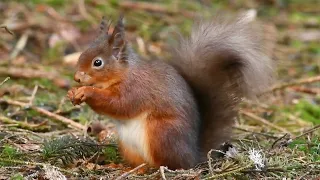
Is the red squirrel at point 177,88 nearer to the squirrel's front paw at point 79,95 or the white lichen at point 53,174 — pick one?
the squirrel's front paw at point 79,95

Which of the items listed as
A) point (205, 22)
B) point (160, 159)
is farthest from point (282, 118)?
point (160, 159)

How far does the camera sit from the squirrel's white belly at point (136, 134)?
9.80ft

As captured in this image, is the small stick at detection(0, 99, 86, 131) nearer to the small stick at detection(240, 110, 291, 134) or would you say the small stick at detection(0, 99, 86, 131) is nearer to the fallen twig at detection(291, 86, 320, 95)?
the small stick at detection(240, 110, 291, 134)

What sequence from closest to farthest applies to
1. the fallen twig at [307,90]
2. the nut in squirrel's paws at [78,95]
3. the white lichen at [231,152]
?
1. the nut in squirrel's paws at [78,95]
2. the white lichen at [231,152]
3. the fallen twig at [307,90]

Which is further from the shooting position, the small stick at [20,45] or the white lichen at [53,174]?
the small stick at [20,45]

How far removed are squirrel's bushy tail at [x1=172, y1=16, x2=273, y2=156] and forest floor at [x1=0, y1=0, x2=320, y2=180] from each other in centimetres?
15

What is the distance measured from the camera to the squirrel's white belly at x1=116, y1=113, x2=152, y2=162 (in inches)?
118

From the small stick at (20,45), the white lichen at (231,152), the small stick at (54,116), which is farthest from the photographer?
the small stick at (20,45)

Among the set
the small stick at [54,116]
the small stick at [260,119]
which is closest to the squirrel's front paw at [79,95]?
the small stick at [54,116]

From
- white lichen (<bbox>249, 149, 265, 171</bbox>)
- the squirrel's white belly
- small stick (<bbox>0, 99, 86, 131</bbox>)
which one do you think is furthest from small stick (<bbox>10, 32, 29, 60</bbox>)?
white lichen (<bbox>249, 149, 265, 171</bbox>)

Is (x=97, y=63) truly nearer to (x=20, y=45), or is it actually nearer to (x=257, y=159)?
(x=257, y=159)

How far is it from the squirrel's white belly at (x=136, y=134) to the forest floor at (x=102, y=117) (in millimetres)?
101

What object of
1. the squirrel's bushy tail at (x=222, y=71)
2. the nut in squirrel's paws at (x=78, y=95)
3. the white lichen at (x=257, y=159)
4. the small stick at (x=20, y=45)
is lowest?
the white lichen at (x=257, y=159)

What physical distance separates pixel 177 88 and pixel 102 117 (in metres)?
1.30
